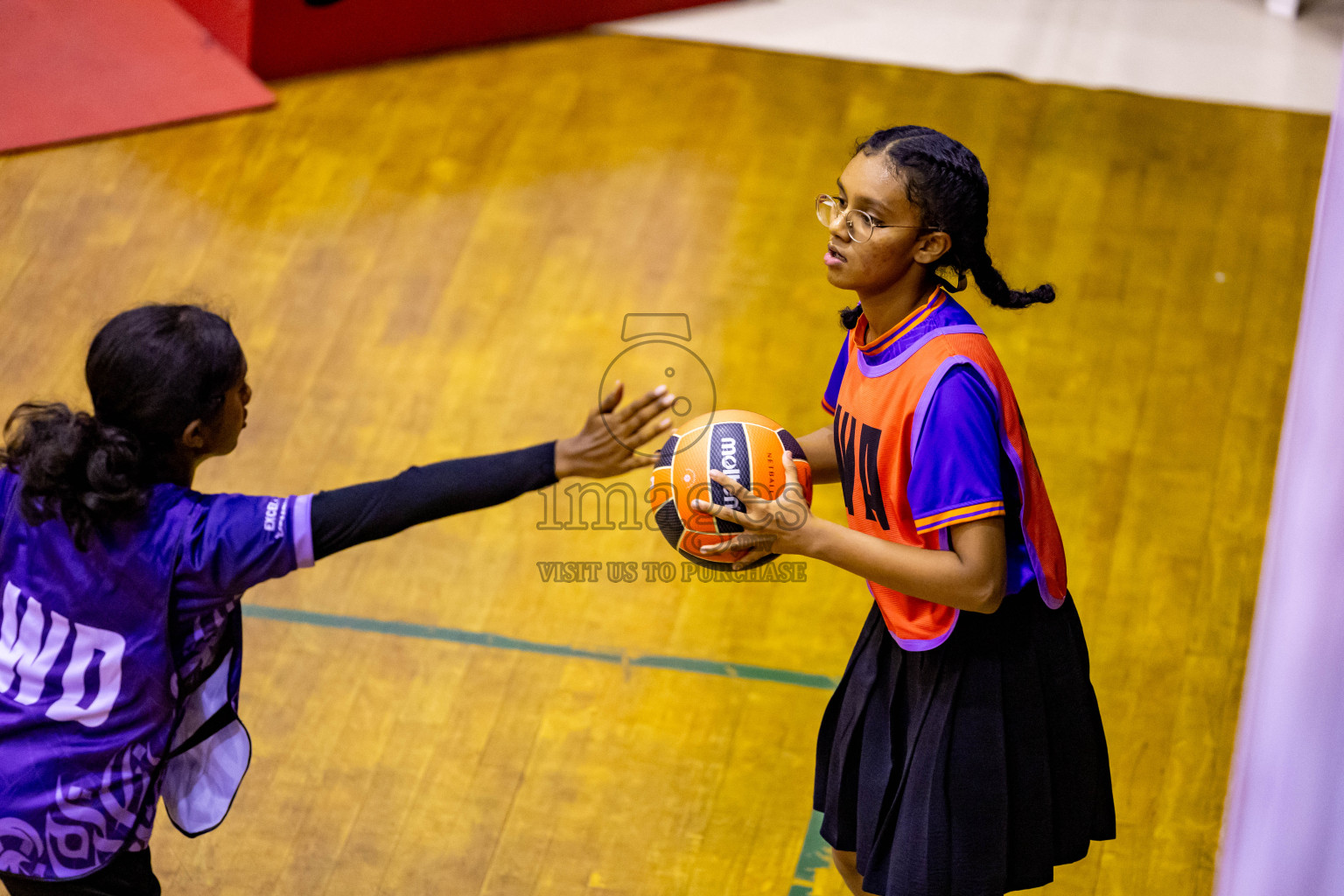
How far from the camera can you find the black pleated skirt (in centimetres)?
214

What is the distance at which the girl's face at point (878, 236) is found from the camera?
2.00 metres

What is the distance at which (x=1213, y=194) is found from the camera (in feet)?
15.2

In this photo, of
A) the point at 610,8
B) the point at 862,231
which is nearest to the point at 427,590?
the point at 862,231

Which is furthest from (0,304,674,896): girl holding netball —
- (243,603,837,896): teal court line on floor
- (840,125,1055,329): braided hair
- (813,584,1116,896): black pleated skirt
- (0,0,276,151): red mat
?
(0,0,276,151): red mat

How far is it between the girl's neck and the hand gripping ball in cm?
26

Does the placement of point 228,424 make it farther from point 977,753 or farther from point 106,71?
point 106,71

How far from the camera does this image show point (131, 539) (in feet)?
6.35

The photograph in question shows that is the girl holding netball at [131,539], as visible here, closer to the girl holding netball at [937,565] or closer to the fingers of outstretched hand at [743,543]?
the fingers of outstretched hand at [743,543]

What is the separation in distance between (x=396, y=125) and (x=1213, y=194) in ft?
8.89

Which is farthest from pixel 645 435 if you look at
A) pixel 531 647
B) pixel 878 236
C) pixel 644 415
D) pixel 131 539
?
pixel 531 647

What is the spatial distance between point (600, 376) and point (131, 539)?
2192mm

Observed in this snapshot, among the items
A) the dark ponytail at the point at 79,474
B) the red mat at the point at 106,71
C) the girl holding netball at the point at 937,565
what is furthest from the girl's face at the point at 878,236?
the red mat at the point at 106,71

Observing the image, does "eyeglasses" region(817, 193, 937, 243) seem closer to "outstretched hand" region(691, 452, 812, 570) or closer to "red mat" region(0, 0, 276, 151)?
"outstretched hand" region(691, 452, 812, 570)

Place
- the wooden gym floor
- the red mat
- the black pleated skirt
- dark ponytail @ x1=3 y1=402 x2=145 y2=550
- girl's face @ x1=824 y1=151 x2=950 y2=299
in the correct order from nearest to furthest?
dark ponytail @ x1=3 y1=402 x2=145 y2=550, girl's face @ x1=824 y1=151 x2=950 y2=299, the black pleated skirt, the wooden gym floor, the red mat
